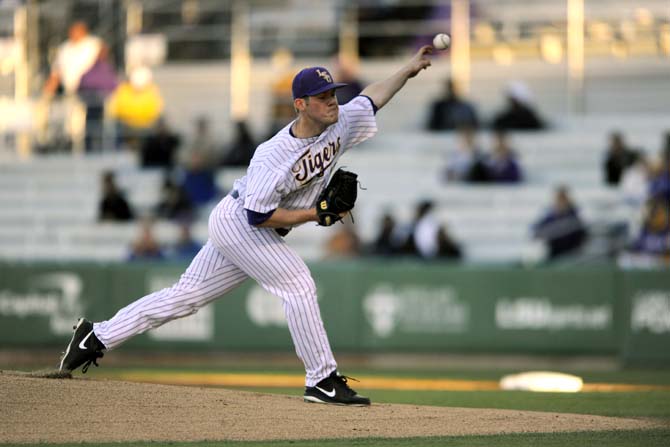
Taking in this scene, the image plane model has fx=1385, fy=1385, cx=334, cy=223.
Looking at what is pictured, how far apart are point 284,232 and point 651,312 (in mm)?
8199

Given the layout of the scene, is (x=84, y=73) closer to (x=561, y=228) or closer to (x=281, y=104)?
(x=281, y=104)

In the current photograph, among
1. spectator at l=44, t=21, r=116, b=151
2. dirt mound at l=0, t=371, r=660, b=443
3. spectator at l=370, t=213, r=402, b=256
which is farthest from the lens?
spectator at l=44, t=21, r=116, b=151

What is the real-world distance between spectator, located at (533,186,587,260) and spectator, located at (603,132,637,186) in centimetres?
123

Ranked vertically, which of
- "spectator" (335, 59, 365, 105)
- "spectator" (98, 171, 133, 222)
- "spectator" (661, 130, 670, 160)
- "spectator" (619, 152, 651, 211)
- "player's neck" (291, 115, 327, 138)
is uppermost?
"spectator" (335, 59, 365, 105)

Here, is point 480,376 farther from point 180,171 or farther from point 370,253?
point 180,171

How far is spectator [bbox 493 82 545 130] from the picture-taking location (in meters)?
19.6

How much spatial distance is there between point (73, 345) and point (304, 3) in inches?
569

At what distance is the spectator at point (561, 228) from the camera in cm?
1698

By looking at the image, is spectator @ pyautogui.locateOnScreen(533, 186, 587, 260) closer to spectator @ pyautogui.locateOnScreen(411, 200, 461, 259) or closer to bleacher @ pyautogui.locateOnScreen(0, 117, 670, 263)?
bleacher @ pyautogui.locateOnScreen(0, 117, 670, 263)

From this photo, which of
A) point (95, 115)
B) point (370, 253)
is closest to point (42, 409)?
point (370, 253)

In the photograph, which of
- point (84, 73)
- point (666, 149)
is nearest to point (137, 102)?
point (84, 73)

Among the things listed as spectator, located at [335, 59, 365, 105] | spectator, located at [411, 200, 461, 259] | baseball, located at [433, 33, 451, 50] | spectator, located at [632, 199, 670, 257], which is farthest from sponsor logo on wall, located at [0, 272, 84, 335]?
baseball, located at [433, 33, 451, 50]

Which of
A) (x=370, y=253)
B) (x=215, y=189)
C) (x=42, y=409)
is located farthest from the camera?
(x=215, y=189)

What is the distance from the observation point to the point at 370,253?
17.8 metres
